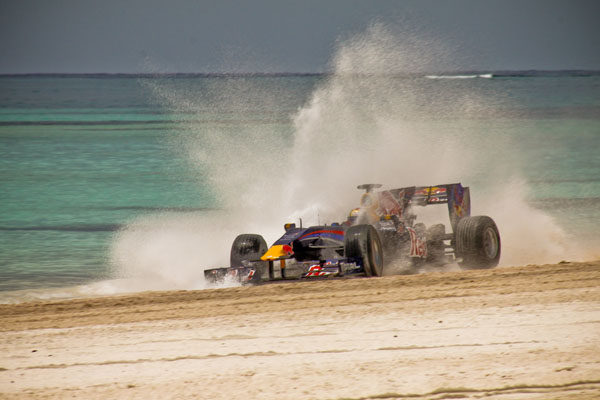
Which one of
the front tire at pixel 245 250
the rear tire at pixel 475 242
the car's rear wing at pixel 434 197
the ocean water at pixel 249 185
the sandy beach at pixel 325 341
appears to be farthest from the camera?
the ocean water at pixel 249 185

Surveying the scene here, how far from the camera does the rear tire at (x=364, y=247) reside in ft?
45.2

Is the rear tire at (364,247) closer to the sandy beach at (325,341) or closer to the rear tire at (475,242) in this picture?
the sandy beach at (325,341)

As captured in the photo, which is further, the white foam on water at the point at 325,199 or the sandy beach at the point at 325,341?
the white foam on water at the point at 325,199

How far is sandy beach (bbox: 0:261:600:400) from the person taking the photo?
26.6 feet

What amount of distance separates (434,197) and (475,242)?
1.33 metres

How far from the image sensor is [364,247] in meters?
13.8

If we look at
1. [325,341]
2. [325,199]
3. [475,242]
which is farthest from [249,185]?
[325,341]

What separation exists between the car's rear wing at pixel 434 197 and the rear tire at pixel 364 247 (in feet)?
6.96

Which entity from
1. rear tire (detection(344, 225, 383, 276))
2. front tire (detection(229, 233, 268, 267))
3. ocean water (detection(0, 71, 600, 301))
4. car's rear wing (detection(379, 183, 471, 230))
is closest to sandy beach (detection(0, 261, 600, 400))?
rear tire (detection(344, 225, 383, 276))

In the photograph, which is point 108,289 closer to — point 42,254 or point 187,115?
point 42,254

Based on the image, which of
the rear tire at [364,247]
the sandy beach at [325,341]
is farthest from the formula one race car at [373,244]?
the sandy beach at [325,341]

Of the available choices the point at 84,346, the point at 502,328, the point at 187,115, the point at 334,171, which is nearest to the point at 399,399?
the point at 502,328

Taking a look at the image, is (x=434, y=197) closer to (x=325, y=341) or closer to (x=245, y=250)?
(x=245, y=250)

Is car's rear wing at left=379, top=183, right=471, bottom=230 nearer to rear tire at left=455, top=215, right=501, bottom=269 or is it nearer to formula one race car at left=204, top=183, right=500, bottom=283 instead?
formula one race car at left=204, top=183, right=500, bottom=283
